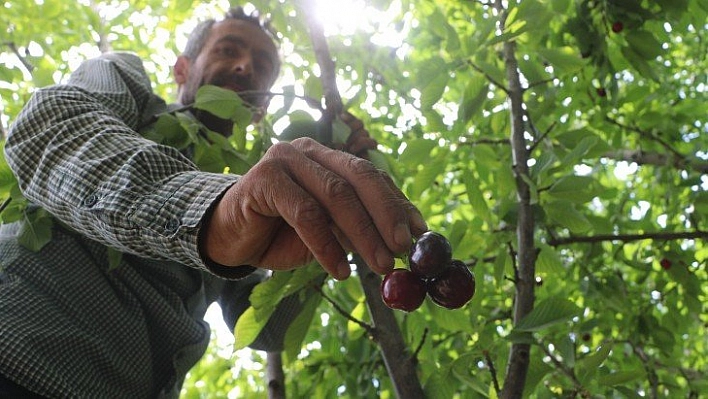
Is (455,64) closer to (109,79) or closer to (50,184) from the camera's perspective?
(109,79)

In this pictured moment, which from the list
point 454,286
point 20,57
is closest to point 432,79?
point 454,286

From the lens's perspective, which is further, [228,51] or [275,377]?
→ [228,51]

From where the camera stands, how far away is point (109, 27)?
3842mm

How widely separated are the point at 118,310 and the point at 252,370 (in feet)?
9.07

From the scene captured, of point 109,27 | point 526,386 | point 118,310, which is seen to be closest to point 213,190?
point 118,310

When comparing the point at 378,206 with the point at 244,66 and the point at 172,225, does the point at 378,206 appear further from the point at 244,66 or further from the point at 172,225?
the point at 244,66

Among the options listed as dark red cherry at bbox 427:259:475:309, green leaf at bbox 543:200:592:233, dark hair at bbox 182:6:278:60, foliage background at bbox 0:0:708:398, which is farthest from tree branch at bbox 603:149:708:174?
dark red cherry at bbox 427:259:475:309

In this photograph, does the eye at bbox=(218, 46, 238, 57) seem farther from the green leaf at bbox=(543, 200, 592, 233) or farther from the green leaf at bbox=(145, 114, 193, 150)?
the green leaf at bbox=(543, 200, 592, 233)

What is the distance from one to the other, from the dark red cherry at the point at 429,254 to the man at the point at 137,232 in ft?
0.07

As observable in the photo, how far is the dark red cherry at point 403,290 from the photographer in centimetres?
101

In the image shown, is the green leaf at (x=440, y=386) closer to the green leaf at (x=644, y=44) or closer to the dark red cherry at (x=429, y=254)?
the dark red cherry at (x=429, y=254)

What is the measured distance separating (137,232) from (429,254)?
49cm

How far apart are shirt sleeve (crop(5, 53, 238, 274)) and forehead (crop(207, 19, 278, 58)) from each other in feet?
4.35

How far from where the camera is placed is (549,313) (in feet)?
5.23
